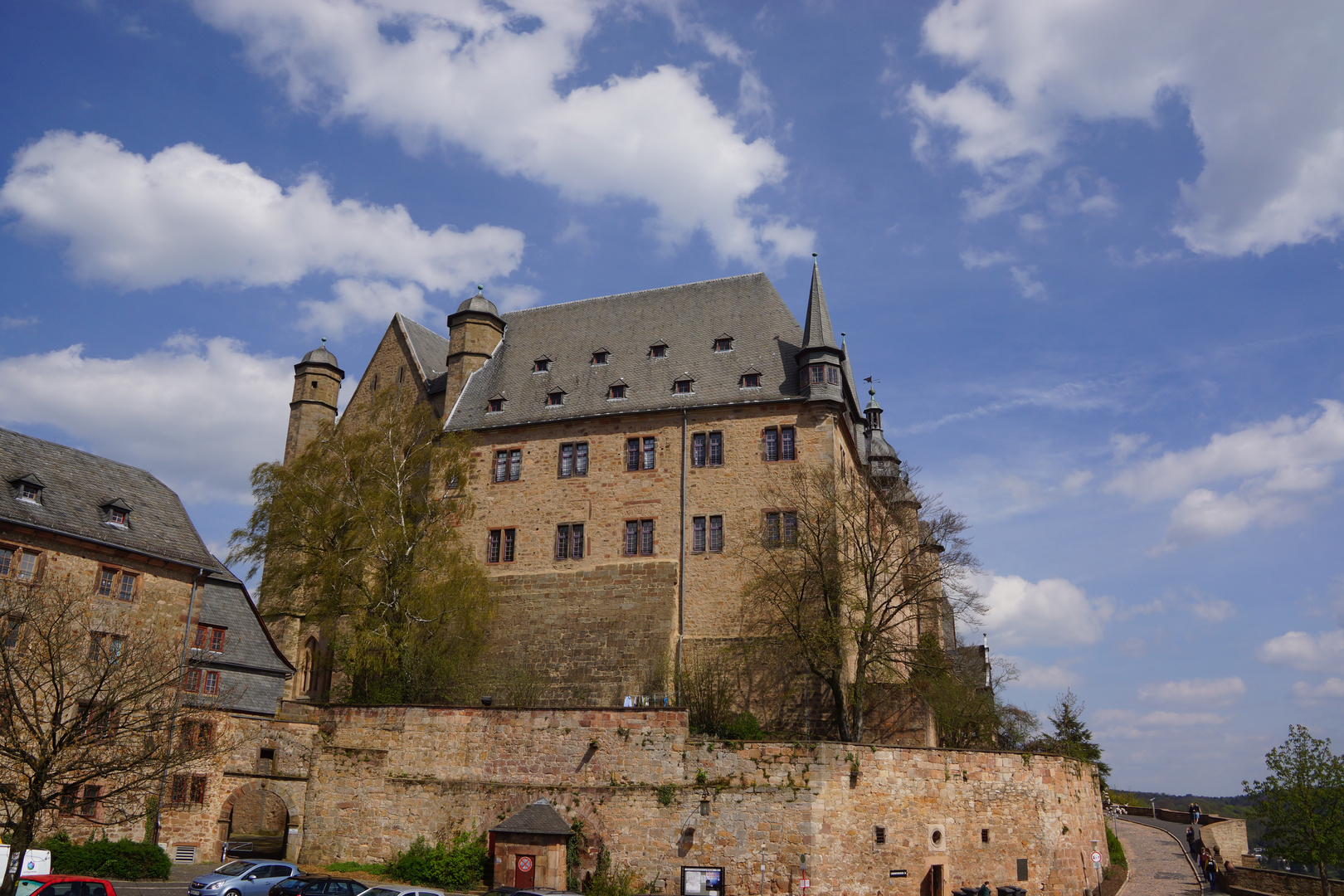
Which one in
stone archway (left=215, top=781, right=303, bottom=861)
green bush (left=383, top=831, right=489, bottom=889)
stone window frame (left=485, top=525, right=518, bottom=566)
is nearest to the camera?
green bush (left=383, top=831, right=489, bottom=889)

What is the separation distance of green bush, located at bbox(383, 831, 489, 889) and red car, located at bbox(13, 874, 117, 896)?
354 inches

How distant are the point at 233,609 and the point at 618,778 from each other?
1358cm

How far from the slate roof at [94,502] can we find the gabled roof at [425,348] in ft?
43.3

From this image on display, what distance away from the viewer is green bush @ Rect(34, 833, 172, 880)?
22.7 metres

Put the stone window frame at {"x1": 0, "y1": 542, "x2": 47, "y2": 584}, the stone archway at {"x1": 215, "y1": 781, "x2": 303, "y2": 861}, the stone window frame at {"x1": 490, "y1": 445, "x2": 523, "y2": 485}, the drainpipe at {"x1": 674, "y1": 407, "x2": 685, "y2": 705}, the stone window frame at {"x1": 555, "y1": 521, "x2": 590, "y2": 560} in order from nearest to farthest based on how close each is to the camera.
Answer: the stone window frame at {"x1": 0, "y1": 542, "x2": 47, "y2": 584} → the stone archway at {"x1": 215, "y1": 781, "x2": 303, "y2": 861} → the drainpipe at {"x1": 674, "y1": 407, "x2": 685, "y2": 705} → the stone window frame at {"x1": 555, "y1": 521, "x2": 590, "y2": 560} → the stone window frame at {"x1": 490, "y1": 445, "x2": 523, "y2": 485}

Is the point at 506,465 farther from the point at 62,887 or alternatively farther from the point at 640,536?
the point at 62,887

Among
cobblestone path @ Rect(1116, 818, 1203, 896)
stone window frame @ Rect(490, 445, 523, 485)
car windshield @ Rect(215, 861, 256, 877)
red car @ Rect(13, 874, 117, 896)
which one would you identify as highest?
stone window frame @ Rect(490, 445, 523, 485)

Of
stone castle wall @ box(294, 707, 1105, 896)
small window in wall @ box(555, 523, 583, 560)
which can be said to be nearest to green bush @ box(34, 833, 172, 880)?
stone castle wall @ box(294, 707, 1105, 896)

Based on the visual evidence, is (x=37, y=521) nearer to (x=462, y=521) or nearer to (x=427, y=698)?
(x=427, y=698)

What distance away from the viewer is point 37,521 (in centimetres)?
2597

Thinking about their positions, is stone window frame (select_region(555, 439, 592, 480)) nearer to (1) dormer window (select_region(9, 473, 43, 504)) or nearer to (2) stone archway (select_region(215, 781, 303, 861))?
(2) stone archway (select_region(215, 781, 303, 861))

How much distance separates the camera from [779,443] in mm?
34656

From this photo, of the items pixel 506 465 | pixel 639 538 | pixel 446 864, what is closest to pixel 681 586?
pixel 639 538

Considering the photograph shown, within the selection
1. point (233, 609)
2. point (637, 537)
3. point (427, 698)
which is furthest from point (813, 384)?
point (233, 609)
